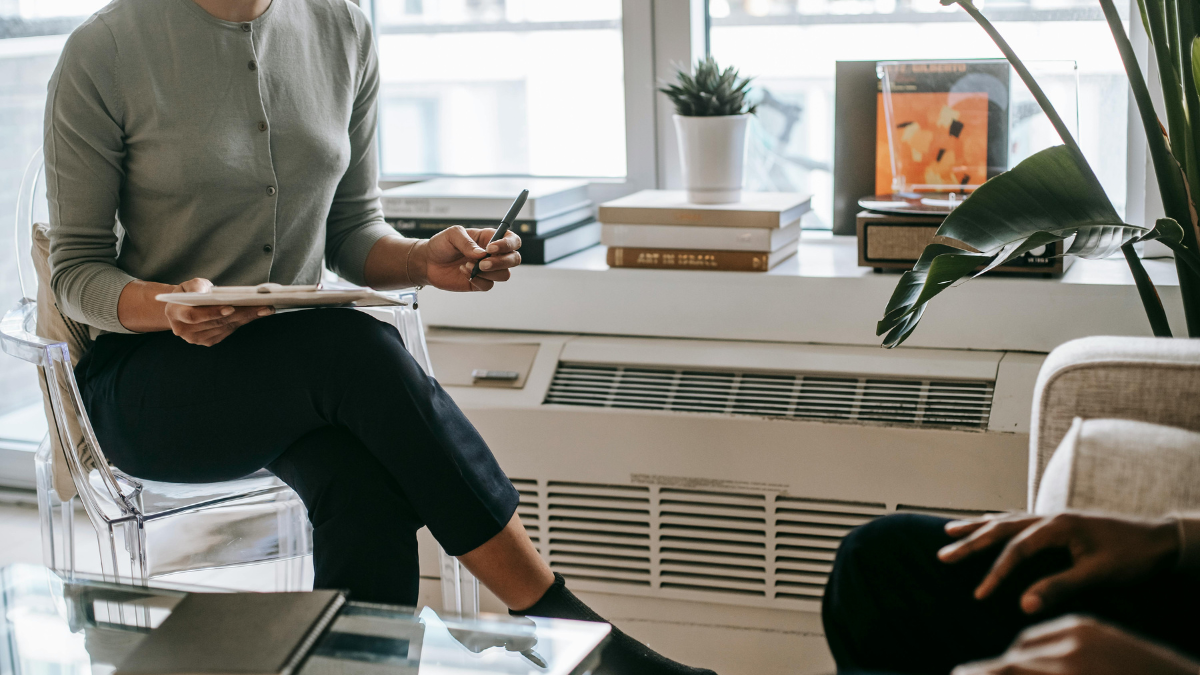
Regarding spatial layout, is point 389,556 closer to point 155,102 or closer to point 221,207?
point 221,207

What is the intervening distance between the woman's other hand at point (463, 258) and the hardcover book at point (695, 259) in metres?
0.39

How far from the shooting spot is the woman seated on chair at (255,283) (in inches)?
46.8

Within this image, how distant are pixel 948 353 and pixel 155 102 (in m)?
1.15

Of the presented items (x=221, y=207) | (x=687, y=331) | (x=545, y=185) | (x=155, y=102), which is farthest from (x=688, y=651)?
(x=155, y=102)

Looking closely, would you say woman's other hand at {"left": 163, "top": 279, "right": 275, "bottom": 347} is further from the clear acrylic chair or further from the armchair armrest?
the armchair armrest

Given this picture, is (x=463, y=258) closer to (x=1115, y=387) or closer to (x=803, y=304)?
(x=803, y=304)

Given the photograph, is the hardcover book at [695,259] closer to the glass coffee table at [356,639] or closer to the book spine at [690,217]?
the book spine at [690,217]

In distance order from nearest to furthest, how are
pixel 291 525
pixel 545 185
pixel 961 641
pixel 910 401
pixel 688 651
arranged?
1. pixel 961 641
2. pixel 291 525
3. pixel 910 401
4. pixel 688 651
5. pixel 545 185

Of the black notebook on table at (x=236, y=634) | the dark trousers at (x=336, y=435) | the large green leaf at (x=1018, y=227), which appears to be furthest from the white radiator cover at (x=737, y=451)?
the black notebook on table at (x=236, y=634)

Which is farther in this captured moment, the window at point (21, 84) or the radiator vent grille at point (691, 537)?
the window at point (21, 84)

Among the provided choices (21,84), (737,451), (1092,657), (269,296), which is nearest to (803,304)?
(737,451)

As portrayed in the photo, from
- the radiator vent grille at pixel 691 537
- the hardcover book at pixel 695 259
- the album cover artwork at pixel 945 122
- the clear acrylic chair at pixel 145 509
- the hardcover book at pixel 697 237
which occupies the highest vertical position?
the album cover artwork at pixel 945 122

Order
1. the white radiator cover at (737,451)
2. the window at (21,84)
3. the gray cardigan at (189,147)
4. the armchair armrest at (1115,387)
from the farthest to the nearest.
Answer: the window at (21,84) < the white radiator cover at (737,451) < the gray cardigan at (189,147) < the armchair armrest at (1115,387)

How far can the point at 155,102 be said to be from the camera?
1312 mm
